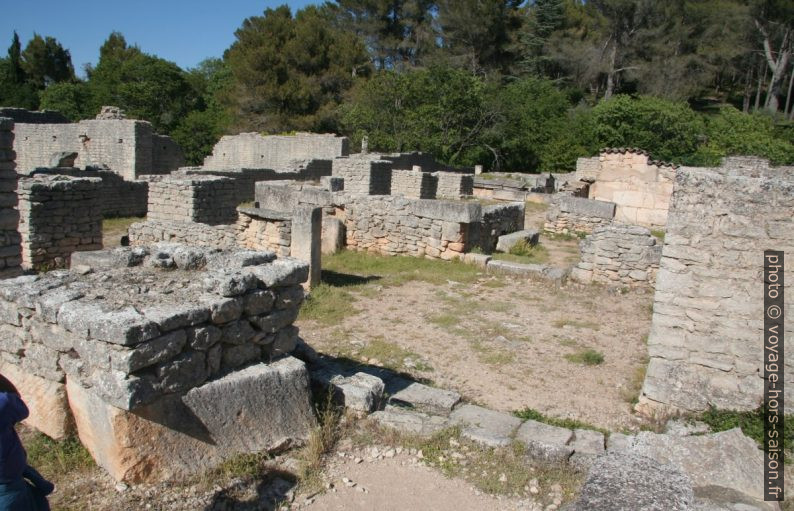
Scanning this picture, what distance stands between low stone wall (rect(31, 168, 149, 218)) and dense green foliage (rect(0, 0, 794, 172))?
48.0 ft

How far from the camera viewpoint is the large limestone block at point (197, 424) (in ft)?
10.5

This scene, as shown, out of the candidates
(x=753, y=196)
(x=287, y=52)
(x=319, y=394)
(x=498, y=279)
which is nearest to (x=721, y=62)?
(x=287, y=52)

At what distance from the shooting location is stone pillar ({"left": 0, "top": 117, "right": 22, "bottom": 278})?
5.72m

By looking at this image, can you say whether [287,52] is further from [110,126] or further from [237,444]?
[237,444]

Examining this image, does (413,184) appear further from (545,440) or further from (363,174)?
(545,440)

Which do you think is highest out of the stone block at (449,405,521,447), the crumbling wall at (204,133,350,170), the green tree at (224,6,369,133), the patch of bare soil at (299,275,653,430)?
the green tree at (224,6,369,133)

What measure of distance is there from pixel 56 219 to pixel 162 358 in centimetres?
748

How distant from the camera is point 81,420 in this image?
11.3ft

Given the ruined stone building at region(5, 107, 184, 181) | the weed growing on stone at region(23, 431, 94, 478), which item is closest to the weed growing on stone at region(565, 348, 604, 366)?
the weed growing on stone at region(23, 431, 94, 478)

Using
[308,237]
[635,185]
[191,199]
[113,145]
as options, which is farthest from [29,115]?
[635,185]

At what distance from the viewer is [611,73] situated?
3838cm

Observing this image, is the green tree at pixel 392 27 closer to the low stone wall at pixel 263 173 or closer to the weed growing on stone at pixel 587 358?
the low stone wall at pixel 263 173

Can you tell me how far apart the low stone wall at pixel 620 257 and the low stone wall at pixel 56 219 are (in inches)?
323

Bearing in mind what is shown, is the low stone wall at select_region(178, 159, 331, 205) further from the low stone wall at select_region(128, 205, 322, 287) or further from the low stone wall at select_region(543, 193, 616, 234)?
the low stone wall at select_region(543, 193, 616, 234)
